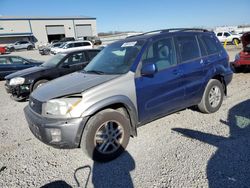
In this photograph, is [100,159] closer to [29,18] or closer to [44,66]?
[44,66]

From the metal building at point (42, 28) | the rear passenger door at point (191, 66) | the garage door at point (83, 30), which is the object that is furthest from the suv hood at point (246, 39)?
the garage door at point (83, 30)

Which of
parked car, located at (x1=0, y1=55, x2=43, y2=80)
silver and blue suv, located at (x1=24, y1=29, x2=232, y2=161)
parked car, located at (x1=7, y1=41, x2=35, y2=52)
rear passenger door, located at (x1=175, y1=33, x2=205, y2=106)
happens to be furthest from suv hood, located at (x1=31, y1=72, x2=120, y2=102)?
parked car, located at (x1=7, y1=41, x2=35, y2=52)

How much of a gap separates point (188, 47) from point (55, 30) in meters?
52.8

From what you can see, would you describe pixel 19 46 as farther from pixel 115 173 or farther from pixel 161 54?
pixel 115 173

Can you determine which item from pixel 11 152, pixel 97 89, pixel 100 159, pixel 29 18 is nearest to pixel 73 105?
pixel 97 89

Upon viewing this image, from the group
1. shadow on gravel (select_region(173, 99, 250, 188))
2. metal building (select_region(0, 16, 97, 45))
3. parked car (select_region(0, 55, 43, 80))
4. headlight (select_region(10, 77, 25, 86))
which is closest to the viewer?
shadow on gravel (select_region(173, 99, 250, 188))

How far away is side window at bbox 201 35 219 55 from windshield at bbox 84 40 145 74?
1.68 metres

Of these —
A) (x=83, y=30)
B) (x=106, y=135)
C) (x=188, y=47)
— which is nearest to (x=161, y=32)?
(x=188, y=47)

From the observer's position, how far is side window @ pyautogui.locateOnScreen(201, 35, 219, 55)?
180 inches

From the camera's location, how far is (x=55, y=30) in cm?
5141

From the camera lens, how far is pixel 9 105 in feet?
21.9

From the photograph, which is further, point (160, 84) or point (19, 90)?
point (19, 90)

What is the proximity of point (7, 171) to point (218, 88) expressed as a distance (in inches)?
175

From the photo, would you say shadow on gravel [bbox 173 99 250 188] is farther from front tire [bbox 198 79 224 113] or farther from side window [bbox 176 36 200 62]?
side window [bbox 176 36 200 62]
